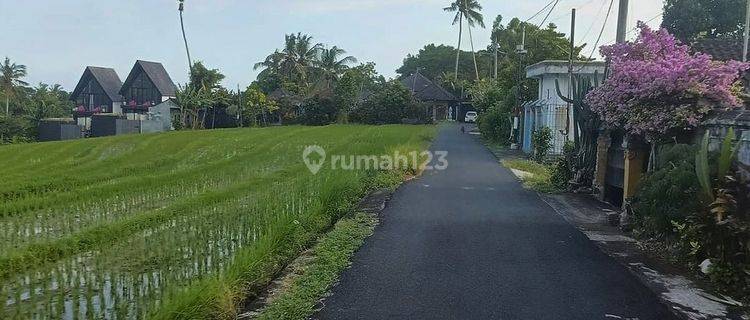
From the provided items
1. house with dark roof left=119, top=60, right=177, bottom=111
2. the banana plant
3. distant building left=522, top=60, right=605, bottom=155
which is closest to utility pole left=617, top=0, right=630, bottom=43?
the banana plant

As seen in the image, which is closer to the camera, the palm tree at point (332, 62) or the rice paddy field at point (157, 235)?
the rice paddy field at point (157, 235)

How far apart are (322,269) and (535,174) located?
9926 millimetres

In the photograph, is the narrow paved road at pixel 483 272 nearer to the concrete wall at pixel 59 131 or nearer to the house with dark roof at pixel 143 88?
the concrete wall at pixel 59 131

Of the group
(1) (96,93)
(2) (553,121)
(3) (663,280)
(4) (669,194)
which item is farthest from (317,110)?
(3) (663,280)

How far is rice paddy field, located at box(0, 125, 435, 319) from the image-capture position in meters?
4.60

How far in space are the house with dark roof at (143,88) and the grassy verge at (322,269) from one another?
48.5 metres

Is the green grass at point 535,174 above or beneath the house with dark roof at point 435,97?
beneath

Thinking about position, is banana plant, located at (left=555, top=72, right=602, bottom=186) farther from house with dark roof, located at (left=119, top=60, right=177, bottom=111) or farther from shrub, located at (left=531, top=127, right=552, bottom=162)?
house with dark roof, located at (left=119, top=60, right=177, bottom=111)

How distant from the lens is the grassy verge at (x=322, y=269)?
183 inches

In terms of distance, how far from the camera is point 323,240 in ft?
23.7

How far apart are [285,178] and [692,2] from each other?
84.6 ft

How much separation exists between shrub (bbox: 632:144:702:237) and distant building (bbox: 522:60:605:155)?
35.9 feet

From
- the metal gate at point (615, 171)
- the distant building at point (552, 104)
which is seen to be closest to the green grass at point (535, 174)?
the metal gate at point (615, 171)

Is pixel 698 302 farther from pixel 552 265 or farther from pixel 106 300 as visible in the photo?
pixel 106 300
